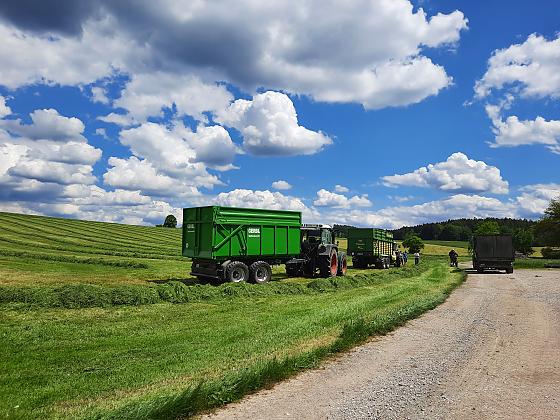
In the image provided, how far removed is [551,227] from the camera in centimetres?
5475

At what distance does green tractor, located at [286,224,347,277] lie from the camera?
2211cm

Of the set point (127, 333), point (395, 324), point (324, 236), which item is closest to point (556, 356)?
point (395, 324)

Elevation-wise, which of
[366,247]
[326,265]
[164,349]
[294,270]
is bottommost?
[164,349]

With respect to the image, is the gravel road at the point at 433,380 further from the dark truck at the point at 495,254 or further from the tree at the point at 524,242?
the tree at the point at 524,242

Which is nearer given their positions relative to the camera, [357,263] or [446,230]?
[357,263]

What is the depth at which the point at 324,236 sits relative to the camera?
2316cm

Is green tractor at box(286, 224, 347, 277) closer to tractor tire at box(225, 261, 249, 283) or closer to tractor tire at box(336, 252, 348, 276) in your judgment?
tractor tire at box(336, 252, 348, 276)

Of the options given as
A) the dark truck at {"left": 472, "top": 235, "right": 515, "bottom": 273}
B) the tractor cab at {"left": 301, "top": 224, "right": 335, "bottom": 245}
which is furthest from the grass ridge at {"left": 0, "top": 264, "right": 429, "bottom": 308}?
the dark truck at {"left": 472, "top": 235, "right": 515, "bottom": 273}

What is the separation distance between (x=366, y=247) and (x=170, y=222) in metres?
79.6

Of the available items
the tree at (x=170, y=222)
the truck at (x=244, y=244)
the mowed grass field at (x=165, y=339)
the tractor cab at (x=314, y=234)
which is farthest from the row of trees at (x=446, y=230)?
the mowed grass field at (x=165, y=339)

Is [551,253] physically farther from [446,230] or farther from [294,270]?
[446,230]

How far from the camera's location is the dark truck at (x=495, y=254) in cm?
3117

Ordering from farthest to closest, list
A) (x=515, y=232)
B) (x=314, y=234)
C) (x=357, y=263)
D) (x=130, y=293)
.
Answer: (x=515, y=232) < (x=357, y=263) < (x=314, y=234) < (x=130, y=293)

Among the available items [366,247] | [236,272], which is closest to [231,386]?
[236,272]
